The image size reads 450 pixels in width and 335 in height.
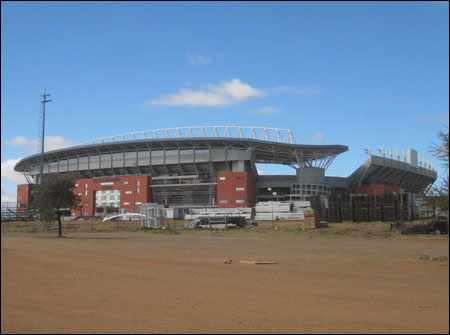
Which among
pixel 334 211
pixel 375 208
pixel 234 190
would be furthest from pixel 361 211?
pixel 234 190

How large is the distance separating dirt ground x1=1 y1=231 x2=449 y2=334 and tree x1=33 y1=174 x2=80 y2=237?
61.8 feet

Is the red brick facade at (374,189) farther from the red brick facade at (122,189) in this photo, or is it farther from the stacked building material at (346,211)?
the red brick facade at (122,189)

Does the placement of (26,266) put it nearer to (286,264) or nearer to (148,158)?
(286,264)

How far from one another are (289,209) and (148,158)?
1284 inches

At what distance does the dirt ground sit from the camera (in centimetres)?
744

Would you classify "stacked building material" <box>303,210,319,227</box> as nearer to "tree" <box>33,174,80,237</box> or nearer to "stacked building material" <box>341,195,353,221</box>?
"stacked building material" <box>341,195,353,221</box>

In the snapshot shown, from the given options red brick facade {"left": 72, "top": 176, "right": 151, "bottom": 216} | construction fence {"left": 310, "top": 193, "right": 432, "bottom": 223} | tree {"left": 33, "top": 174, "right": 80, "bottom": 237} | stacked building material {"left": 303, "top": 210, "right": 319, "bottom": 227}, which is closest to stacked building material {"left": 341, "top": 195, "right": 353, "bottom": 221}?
construction fence {"left": 310, "top": 193, "right": 432, "bottom": 223}

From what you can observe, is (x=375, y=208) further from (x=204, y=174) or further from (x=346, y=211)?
(x=204, y=174)

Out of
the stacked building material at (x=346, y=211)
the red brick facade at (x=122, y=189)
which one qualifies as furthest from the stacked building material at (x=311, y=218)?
the red brick facade at (x=122, y=189)

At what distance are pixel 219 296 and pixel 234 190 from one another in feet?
214

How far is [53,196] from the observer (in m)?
34.2

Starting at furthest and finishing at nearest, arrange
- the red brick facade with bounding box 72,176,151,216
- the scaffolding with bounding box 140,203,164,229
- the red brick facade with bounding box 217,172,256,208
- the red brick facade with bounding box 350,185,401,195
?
the red brick facade with bounding box 350,185,401,195, the red brick facade with bounding box 72,176,151,216, the red brick facade with bounding box 217,172,256,208, the scaffolding with bounding box 140,203,164,229

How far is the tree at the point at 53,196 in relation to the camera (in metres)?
33.8

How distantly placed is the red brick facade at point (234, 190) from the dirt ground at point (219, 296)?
57.8 m
